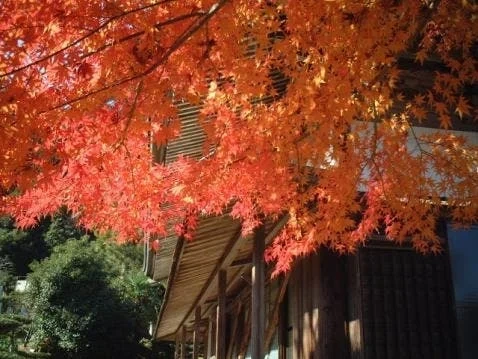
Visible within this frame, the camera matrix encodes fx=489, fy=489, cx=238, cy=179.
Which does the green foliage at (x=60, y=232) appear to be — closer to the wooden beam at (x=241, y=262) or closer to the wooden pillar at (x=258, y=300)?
the wooden beam at (x=241, y=262)

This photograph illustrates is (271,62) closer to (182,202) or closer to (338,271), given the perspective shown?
(182,202)

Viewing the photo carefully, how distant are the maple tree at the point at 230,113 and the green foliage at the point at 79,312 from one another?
52.1 feet

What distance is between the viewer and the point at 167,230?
7.38 metres

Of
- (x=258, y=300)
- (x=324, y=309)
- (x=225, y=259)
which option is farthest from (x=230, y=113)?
(x=225, y=259)

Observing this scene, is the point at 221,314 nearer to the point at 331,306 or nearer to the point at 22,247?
the point at 331,306

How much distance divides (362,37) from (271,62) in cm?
95

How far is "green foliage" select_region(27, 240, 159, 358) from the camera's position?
20.4 meters

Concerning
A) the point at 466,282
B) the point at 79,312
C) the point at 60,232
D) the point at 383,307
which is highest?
the point at 60,232

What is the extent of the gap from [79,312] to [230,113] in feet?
60.9

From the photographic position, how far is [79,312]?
68.6 ft

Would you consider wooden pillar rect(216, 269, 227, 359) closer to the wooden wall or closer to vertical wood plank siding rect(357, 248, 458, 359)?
the wooden wall

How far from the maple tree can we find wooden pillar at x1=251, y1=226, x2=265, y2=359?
14.7 inches

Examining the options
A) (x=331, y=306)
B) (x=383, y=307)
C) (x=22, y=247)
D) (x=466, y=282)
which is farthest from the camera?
(x=22, y=247)

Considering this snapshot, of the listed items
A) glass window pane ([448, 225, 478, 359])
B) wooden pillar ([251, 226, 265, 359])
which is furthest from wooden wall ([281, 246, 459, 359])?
wooden pillar ([251, 226, 265, 359])
